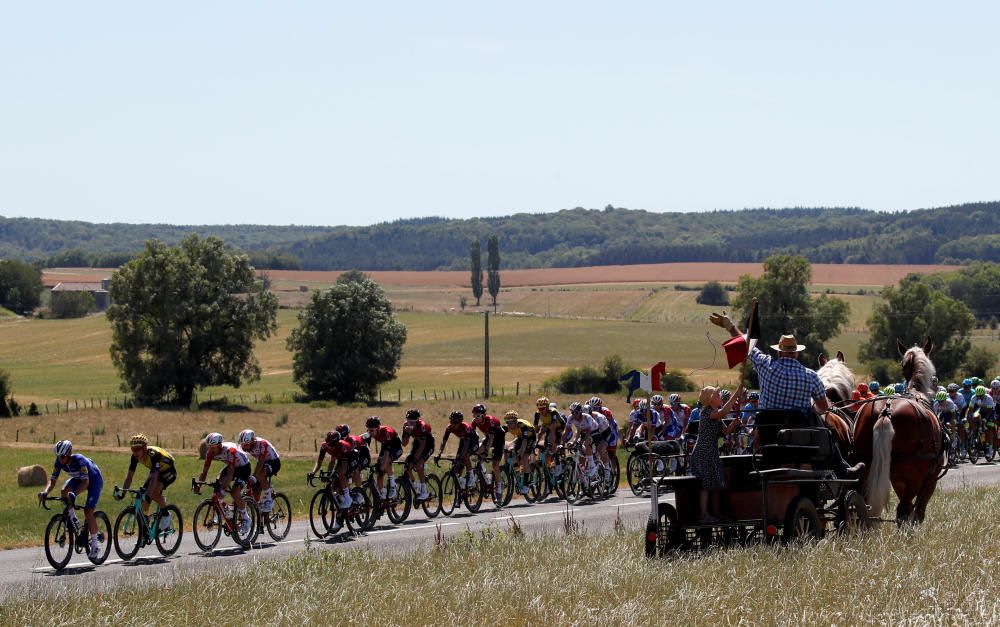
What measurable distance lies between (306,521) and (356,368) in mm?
58748

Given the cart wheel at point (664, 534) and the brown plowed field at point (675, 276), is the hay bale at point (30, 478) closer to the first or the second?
the cart wheel at point (664, 534)

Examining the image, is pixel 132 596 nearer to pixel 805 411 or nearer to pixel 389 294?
pixel 805 411

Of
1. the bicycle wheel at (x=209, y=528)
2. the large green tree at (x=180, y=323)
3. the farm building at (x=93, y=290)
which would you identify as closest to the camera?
the bicycle wheel at (x=209, y=528)

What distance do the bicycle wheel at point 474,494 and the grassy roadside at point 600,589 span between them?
8.95m

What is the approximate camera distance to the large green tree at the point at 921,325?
87625mm

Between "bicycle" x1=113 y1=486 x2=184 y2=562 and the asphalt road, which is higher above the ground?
"bicycle" x1=113 y1=486 x2=184 y2=562

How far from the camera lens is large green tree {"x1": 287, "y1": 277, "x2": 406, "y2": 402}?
82688 millimetres

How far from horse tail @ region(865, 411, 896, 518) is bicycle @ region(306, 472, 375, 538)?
873 centimetres

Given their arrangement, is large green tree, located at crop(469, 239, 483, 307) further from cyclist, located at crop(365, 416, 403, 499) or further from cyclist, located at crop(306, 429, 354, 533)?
cyclist, located at crop(306, 429, 354, 533)

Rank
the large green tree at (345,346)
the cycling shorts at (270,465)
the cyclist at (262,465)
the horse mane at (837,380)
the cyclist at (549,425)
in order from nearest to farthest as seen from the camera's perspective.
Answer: the horse mane at (837,380) < the cyclist at (262,465) < the cycling shorts at (270,465) < the cyclist at (549,425) < the large green tree at (345,346)

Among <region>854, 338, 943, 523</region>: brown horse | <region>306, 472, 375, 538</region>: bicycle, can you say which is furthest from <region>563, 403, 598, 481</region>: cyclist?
<region>854, 338, 943, 523</region>: brown horse

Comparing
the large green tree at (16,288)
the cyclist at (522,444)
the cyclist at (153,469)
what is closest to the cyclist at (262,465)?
the cyclist at (153,469)

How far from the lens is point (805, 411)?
1362 centimetres

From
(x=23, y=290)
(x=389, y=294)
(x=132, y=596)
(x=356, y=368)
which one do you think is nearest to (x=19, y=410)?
(x=356, y=368)
